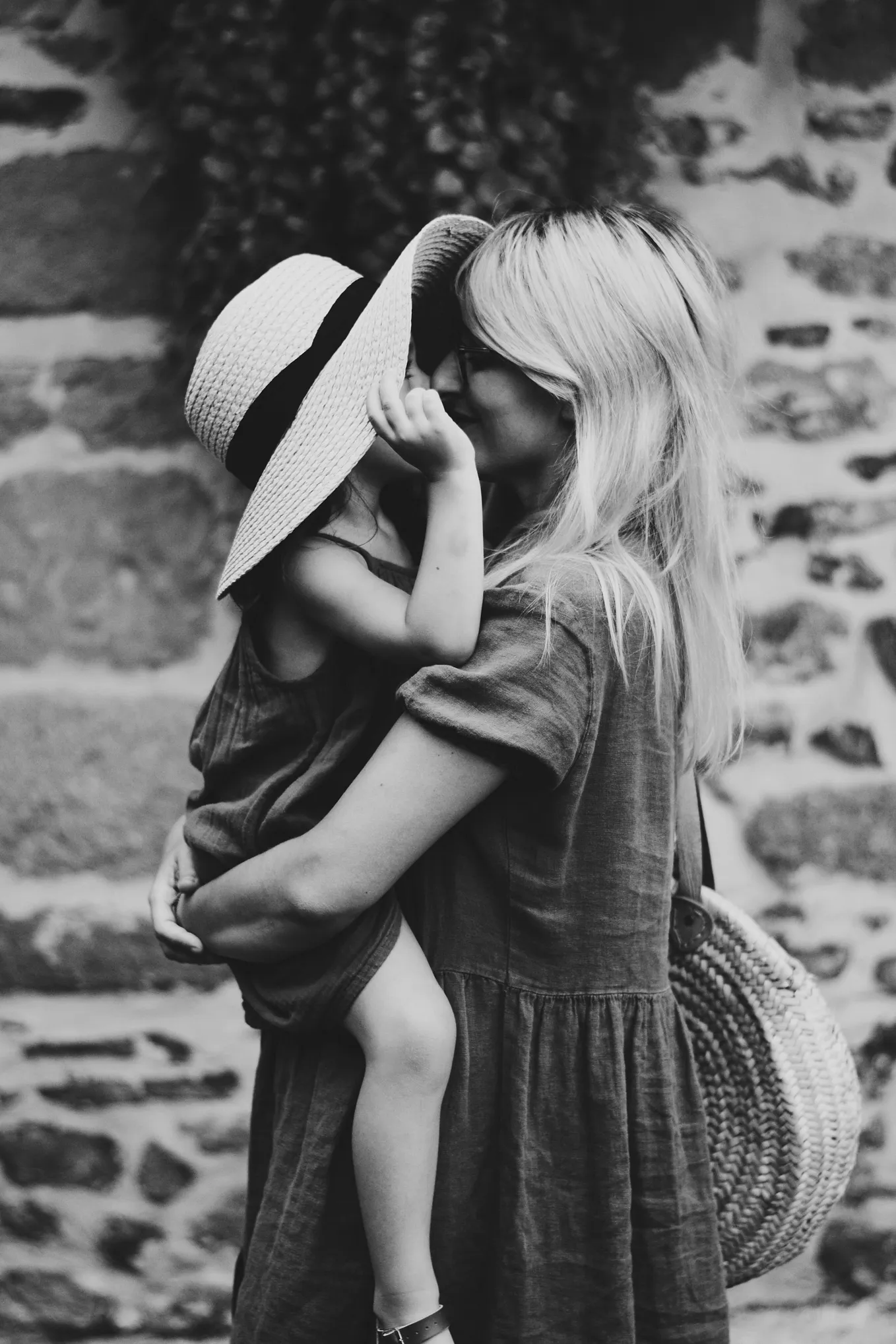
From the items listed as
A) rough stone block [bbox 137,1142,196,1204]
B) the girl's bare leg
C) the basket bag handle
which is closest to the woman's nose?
the basket bag handle

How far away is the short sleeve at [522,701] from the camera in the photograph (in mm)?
1392

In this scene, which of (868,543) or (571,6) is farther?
(868,543)

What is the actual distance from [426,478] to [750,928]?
0.81m

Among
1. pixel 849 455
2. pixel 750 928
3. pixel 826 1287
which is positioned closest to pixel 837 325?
pixel 849 455

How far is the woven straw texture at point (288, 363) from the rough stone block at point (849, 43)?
1.73m

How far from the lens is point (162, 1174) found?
2916 millimetres

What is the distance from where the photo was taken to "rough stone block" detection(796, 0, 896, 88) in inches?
116

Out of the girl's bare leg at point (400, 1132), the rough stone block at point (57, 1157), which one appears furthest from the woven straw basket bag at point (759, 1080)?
the rough stone block at point (57, 1157)

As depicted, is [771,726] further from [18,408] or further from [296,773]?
[18,408]

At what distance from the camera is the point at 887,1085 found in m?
3.04

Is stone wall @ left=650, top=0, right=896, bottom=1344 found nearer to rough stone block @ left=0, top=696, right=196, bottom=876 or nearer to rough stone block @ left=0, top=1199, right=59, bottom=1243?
rough stone block @ left=0, top=696, right=196, bottom=876

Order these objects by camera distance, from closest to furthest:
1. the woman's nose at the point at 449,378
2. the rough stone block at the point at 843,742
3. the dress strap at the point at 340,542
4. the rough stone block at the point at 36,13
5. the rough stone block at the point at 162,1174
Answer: the dress strap at the point at 340,542 < the woman's nose at the point at 449,378 < the rough stone block at the point at 36,13 < the rough stone block at the point at 162,1174 < the rough stone block at the point at 843,742

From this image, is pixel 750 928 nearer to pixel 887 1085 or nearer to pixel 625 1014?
pixel 625 1014

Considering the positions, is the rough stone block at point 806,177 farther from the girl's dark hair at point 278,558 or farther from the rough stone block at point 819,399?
the girl's dark hair at point 278,558
